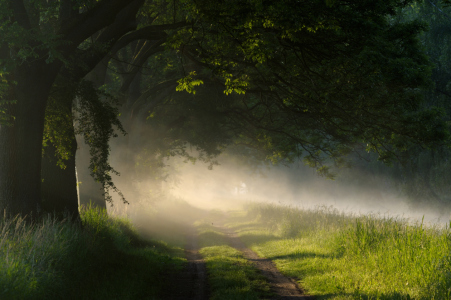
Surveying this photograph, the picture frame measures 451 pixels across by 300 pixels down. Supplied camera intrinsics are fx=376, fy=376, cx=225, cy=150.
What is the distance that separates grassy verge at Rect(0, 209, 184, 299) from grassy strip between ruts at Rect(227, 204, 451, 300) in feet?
12.5

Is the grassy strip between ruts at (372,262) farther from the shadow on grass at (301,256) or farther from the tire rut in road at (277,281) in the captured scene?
the tire rut in road at (277,281)

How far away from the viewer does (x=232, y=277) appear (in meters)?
9.67

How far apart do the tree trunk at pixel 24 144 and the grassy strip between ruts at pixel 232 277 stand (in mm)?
4981

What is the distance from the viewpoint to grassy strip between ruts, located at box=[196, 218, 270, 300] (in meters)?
8.34

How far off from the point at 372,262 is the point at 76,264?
696cm

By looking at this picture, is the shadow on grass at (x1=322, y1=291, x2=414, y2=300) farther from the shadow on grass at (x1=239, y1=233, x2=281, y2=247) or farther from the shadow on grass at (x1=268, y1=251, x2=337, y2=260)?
the shadow on grass at (x1=239, y1=233, x2=281, y2=247)

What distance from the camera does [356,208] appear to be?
41938 mm

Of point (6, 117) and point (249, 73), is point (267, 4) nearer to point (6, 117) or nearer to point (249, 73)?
point (249, 73)

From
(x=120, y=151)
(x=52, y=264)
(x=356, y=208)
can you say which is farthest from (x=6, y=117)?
(x=356, y=208)

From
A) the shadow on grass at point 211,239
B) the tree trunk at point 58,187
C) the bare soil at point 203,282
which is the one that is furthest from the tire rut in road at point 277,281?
the tree trunk at point 58,187

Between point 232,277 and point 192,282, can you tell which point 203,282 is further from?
point 232,277

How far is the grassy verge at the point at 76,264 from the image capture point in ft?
20.6

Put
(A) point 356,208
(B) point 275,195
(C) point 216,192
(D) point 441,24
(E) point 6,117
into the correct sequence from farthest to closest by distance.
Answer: (C) point 216,192, (B) point 275,195, (A) point 356,208, (D) point 441,24, (E) point 6,117

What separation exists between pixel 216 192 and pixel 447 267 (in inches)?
→ 3214
